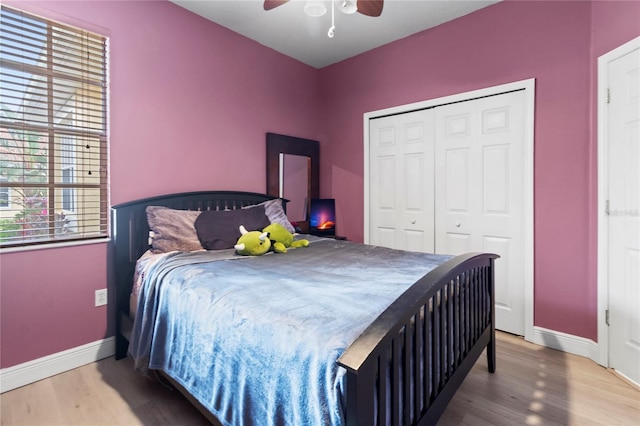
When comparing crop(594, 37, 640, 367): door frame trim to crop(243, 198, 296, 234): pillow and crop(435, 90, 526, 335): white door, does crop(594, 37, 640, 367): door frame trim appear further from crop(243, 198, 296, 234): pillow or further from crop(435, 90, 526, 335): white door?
crop(243, 198, 296, 234): pillow

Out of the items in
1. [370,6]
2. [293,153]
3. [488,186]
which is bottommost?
[488,186]

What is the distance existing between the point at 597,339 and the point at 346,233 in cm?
→ 238

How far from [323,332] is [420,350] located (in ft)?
1.34

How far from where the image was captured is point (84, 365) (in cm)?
224

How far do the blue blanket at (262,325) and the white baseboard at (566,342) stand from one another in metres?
1.18

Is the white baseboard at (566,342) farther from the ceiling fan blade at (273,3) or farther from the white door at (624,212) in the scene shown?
the ceiling fan blade at (273,3)

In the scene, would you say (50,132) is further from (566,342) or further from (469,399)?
(566,342)

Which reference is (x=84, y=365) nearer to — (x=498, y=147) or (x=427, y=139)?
(x=427, y=139)

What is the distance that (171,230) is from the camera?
91.3 inches

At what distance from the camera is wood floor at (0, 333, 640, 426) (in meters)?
1.68

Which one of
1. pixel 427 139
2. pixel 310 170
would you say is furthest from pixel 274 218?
pixel 427 139

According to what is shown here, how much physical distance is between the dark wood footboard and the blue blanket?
0.08 m

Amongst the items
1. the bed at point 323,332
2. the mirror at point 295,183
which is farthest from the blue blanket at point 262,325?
the mirror at point 295,183

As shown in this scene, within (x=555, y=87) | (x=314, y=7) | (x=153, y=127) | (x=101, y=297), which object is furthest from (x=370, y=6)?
(x=101, y=297)
